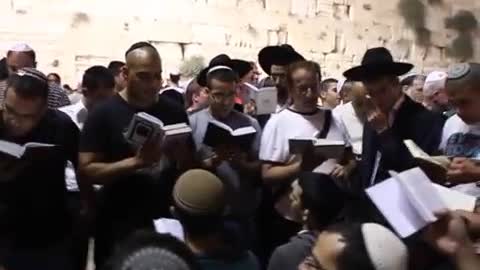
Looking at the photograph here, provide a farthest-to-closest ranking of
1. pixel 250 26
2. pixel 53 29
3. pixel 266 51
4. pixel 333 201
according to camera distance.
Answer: pixel 250 26, pixel 53 29, pixel 266 51, pixel 333 201

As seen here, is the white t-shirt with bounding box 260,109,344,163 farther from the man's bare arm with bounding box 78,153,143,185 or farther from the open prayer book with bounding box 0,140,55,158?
the open prayer book with bounding box 0,140,55,158

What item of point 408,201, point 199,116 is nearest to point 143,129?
point 199,116

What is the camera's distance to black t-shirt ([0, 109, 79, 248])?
4262 millimetres

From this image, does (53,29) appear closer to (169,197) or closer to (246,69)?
(246,69)

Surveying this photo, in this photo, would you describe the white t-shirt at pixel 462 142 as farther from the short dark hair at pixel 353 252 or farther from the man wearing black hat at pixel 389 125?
the short dark hair at pixel 353 252

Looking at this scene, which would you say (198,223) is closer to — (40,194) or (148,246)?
(148,246)

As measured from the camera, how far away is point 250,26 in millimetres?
16688

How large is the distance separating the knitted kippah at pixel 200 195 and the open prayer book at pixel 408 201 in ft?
1.63

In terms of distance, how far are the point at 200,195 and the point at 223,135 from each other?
176 centimetres

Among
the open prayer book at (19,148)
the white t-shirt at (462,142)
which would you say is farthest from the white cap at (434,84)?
the open prayer book at (19,148)

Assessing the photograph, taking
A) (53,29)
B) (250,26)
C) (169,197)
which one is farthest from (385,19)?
(169,197)

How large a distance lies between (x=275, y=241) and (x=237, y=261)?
2.15 m

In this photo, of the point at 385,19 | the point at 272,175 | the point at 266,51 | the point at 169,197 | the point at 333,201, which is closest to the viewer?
the point at 333,201

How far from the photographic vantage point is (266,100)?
580cm
